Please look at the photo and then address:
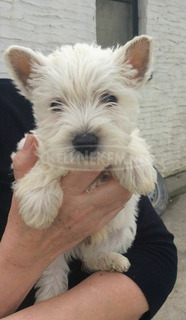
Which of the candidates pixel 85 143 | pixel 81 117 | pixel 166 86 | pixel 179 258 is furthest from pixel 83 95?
pixel 166 86

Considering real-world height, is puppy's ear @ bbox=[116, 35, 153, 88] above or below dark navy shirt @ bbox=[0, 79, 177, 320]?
above

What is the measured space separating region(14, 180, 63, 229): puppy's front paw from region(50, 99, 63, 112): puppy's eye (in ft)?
0.85

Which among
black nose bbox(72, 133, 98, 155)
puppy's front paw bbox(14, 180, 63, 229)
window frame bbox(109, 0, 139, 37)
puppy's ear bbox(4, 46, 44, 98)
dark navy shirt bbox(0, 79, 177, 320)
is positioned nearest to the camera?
black nose bbox(72, 133, 98, 155)

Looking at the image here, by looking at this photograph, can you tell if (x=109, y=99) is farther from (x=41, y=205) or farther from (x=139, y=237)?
(x=139, y=237)

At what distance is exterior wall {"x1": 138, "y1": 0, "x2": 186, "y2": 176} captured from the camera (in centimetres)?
504

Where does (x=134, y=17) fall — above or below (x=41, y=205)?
above

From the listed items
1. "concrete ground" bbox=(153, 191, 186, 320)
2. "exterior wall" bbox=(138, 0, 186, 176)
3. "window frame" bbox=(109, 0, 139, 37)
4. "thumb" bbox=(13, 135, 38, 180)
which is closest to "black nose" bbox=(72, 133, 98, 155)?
"thumb" bbox=(13, 135, 38, 180)

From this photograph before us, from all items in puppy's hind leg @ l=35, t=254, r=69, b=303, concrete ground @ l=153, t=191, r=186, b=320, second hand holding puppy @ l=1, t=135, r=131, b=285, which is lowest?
concrete ground @ l=153, t=191, r=186, b=320

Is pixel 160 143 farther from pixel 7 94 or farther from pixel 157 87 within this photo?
pixel 7 94

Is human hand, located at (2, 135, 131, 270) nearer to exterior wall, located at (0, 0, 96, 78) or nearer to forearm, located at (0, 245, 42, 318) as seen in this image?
forearm, located at (0, 245, 42, 318)

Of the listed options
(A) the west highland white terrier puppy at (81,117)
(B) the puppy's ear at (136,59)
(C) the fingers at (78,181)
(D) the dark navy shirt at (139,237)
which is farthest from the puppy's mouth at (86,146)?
(D) the dark navy shirt at (139,237)

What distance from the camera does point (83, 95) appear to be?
1.27 metres

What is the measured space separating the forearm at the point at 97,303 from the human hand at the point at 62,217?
15 centimetres

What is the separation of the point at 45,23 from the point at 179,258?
9.01ft
